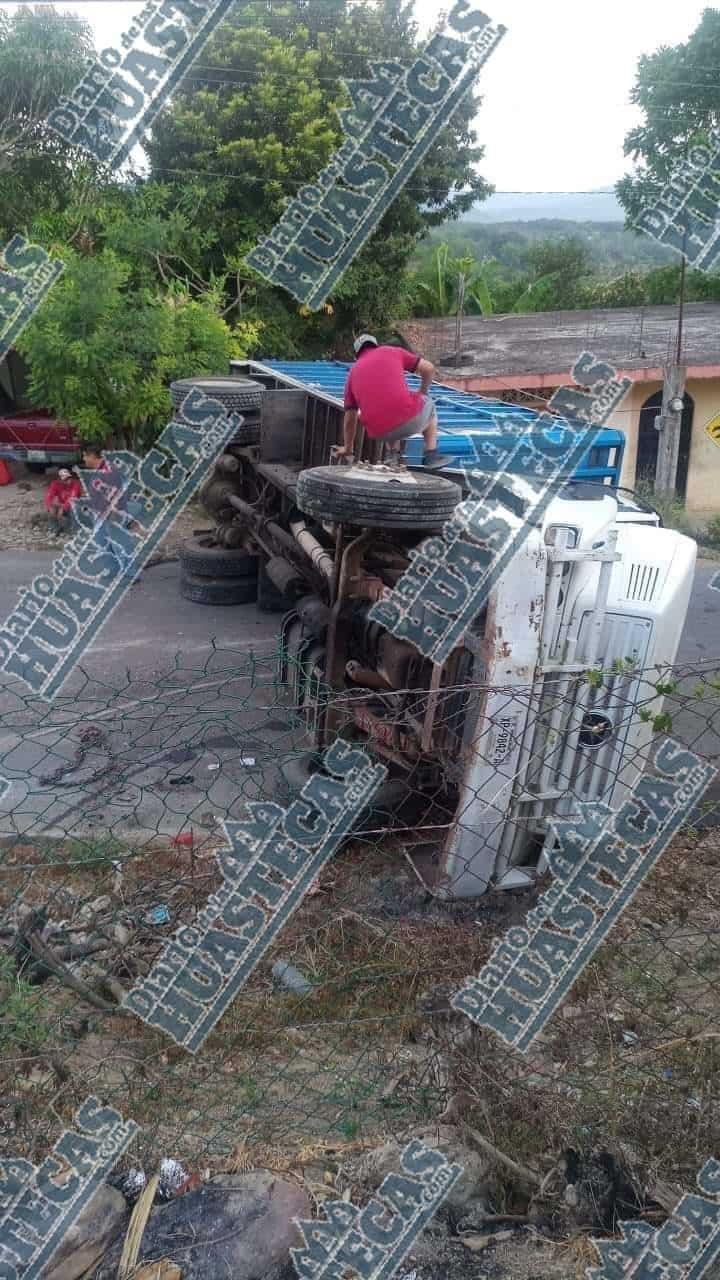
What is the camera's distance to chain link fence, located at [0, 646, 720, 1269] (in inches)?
119

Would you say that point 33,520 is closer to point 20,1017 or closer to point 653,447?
point 653,447

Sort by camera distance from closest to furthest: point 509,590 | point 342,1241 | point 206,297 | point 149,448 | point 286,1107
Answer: point 342,1241 < point 286,1107 < point 509,590 < point 149,448 < point 206,297

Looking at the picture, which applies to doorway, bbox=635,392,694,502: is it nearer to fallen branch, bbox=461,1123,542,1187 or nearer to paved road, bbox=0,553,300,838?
paved road, bbox=0,553,300,838

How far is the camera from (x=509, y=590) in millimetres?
3842

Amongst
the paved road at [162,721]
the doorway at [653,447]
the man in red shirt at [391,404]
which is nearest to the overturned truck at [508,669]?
the paved road at [162,721]

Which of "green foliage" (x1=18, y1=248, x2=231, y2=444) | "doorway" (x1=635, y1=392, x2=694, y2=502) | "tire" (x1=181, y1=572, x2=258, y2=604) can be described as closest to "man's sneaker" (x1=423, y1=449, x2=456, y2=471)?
"tire" (x1=181, y1=572, x2=258, y2=604)

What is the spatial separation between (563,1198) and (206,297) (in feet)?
39.5

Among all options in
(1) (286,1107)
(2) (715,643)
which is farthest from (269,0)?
(1) (286,1107)

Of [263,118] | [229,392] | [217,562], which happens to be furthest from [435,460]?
[263,118]

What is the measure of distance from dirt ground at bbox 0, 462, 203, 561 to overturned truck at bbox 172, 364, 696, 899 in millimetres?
6638

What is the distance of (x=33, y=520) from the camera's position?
12062mm

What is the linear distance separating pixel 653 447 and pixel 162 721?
11.2 metres

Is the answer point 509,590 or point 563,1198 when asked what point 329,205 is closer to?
point 509,590

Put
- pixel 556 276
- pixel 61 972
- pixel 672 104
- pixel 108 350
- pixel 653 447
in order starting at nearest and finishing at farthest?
pixel 61 972, pixel 108 350, pixel 653 447, pixel 672 104, pixel 556 276
